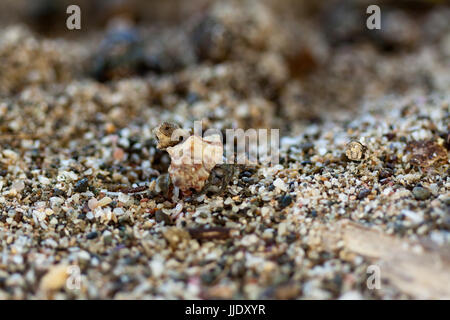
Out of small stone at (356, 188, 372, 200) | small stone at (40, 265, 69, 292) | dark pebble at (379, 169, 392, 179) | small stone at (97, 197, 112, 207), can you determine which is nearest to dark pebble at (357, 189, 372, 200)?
small stone at (356, 188, 372, 200)

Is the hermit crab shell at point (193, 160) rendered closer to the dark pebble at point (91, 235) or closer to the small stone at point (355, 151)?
the dark pebble at point (91, 235)

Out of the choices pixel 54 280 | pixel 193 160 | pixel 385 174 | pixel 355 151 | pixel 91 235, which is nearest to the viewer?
pixel 54 280

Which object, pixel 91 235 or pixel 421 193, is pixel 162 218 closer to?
pixel 91 235

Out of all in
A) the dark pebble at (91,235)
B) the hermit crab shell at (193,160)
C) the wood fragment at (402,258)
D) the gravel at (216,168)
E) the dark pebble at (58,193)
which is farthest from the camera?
the dark pebble at (58,193)

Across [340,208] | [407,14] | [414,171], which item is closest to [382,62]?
[407,14]

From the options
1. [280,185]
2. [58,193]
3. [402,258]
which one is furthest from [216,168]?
[402,258]

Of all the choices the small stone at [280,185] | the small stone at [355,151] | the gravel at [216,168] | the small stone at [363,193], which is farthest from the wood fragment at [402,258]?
the small stone at [355,151]
